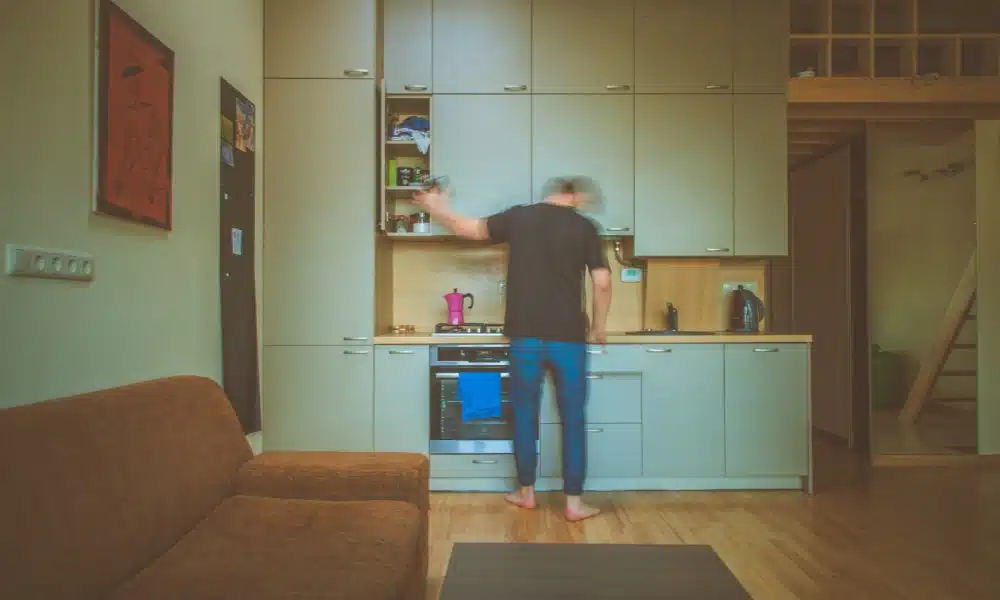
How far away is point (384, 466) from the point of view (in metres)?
2.03

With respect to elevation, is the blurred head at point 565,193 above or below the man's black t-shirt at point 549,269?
above

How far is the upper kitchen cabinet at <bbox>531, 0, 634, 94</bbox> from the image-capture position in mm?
3812

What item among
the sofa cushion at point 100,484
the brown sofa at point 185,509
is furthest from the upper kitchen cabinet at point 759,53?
the sofa cushion at point 100,484

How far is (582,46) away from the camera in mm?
3824

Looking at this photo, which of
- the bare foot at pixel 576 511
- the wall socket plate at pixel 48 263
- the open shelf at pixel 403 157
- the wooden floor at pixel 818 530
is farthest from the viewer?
the open shelf at pixel 403 157

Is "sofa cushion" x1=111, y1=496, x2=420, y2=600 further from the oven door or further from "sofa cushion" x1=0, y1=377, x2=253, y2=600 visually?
the oven door

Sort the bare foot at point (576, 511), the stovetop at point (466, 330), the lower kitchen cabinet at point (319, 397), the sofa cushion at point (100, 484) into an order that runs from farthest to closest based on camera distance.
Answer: the stovetop at point (466, 330)
the lower kitchen cabinet at point (319, 397)
the bare foot at point (576, 511)
the sofa cushion at point (100, 484)

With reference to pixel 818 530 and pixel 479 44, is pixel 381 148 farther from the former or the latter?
pixel 818 530

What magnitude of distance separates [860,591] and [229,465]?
2.21 m

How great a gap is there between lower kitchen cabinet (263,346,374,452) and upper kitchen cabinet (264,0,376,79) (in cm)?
155

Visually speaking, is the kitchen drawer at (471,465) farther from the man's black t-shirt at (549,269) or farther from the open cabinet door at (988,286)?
the open cabinet door at (988,286)

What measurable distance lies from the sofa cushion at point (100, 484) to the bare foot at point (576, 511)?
167 centimetres

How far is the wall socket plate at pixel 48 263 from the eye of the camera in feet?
5.16

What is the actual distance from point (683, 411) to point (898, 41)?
3.07 m
